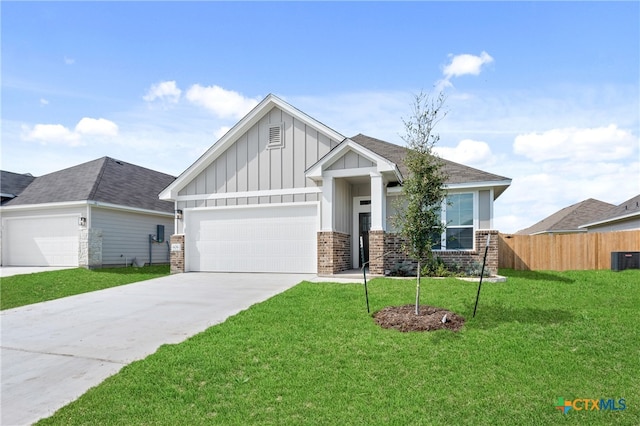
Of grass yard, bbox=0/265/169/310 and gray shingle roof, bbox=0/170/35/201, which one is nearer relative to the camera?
grass yard, bbox=0/265/169/310

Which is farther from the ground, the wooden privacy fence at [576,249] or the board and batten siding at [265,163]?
the board and batten siding at [265,163]

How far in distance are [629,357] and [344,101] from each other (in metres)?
10.1

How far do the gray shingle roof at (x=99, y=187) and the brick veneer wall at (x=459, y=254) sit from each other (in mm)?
13443

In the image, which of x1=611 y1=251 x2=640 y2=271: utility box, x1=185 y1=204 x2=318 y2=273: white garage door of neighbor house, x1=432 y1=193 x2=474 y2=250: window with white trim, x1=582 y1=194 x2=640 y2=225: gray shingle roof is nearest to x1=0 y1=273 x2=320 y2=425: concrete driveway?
x1=185 y1=204 x2=318 y2=273: white garage door of neighbor house

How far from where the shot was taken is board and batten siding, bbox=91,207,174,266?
17.2 meters

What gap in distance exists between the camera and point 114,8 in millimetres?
10242

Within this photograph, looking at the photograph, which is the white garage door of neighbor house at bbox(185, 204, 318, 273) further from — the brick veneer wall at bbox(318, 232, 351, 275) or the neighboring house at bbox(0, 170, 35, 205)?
the neighboring house at bbox(0, 170, 35, 205)

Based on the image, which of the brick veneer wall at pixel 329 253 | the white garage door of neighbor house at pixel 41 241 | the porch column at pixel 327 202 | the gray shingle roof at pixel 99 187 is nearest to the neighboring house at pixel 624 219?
the brick veneer wall at pixel 329 253

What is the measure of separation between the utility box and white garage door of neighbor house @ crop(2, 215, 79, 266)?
2249cm

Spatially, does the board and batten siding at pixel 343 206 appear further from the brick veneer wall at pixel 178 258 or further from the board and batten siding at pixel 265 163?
the brick veneer wall at pixel 178 258

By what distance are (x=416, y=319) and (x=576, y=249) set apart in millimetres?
11484

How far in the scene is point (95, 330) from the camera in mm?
Answer: 6883

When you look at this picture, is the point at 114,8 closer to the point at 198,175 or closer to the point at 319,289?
the point at 198,175

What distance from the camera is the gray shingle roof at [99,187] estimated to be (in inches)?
689
